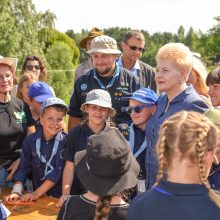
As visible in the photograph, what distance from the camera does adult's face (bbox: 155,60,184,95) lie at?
288 cm

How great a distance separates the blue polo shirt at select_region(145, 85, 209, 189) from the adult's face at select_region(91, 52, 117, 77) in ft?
3.31

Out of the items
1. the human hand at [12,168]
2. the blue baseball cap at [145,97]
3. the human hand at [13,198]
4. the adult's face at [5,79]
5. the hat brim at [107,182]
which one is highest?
the adult's face at [5,79]

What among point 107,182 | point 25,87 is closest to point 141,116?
point 107,182

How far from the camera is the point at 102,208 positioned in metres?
1.94

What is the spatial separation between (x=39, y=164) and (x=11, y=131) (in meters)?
0.56

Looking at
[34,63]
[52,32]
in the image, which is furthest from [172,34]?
[34,63]

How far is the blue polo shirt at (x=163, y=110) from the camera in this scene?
284 centimetres

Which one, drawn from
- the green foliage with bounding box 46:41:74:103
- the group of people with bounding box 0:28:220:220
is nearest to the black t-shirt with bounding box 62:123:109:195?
the group of people with bounding box 0:28:220:220

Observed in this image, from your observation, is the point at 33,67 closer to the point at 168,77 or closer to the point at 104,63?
the point at 104,63

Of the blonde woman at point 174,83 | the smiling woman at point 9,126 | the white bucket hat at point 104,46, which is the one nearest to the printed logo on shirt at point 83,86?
the white bucket hat at point 104,46

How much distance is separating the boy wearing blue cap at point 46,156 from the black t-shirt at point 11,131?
346mm

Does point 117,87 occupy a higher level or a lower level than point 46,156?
higher

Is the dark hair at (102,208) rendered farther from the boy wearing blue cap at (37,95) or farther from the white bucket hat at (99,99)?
the boy wearing blue cap at (37,95)

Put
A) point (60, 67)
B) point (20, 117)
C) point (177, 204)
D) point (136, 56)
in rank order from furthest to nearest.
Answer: point (60, 67), point (136, 56), point (20, 117), point (177, 204)
